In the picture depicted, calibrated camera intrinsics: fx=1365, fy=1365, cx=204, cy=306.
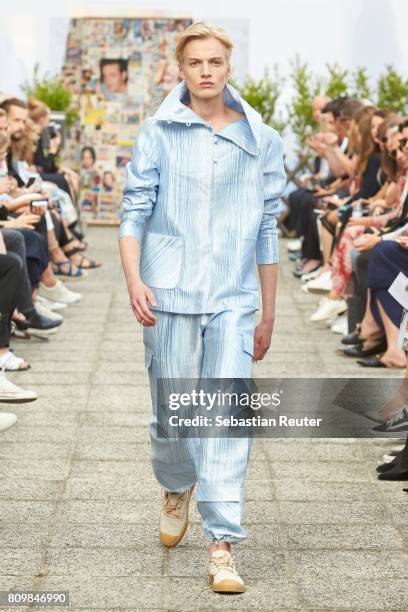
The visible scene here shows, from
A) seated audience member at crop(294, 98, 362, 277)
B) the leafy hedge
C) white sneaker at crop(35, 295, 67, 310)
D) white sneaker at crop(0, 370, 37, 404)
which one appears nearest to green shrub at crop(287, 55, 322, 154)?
the leafy hedge

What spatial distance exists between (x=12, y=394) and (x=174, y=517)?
2.38m

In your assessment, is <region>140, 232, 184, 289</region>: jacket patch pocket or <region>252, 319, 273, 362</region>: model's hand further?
<region>252, 319, 273, 362</region>: model's hand

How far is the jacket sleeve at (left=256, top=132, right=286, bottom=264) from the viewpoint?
4.21 meters

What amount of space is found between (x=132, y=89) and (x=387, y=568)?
1176cm

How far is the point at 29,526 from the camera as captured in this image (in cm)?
471

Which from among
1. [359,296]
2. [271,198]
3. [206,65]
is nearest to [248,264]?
[271,198]

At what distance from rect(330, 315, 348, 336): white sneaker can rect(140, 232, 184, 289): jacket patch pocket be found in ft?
16.0

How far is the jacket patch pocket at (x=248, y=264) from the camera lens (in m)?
4.17

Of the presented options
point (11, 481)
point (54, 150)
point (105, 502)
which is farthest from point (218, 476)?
point (54, 150)

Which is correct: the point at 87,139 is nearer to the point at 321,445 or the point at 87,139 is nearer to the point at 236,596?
the point at 321,445

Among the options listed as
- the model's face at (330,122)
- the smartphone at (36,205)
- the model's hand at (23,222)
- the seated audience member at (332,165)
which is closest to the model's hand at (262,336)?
the model's hand at (23,222)

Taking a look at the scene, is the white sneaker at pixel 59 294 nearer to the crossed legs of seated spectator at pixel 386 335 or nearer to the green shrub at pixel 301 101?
the crossed legs of seated spectator at pixel 386 335

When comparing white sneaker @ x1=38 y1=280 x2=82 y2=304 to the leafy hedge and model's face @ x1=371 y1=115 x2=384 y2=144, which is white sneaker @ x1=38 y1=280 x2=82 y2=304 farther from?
the leafy hedge

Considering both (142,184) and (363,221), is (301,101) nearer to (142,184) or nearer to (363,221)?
(363,221)
